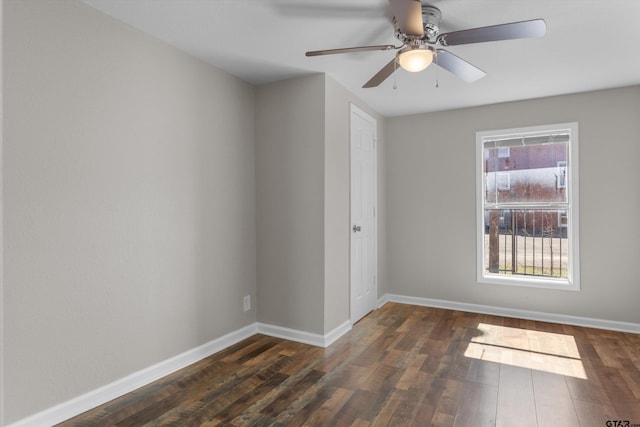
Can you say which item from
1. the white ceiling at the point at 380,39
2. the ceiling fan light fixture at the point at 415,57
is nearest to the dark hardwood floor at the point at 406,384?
the ceiling fan light fixture at the point at 415,57

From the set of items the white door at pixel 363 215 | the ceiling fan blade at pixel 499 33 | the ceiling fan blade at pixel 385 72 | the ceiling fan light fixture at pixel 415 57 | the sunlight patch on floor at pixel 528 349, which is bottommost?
the sunlight patch on floor at pixel 528 349

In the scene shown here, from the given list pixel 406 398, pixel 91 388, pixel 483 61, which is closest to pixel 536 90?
pixel 483 61

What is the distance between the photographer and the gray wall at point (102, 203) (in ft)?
6.79

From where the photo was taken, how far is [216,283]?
3307 millimetres

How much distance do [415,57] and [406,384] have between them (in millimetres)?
2162

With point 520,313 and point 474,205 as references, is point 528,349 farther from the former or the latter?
point 474,205

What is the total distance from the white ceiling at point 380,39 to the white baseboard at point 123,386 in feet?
7.79

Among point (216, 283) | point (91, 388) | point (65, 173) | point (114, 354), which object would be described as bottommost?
point (91, 388)

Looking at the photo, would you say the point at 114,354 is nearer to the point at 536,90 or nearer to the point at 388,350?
the point at 388,350

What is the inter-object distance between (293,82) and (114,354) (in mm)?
2618

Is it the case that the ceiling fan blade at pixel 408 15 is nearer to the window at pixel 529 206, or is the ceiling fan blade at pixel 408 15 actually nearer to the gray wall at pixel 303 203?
the gray wall at pixel 303 203

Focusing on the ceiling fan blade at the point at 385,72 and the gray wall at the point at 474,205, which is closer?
the ceiling fan blade at the point at 385,72

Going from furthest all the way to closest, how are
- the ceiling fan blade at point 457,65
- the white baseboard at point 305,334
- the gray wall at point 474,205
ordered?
the gray wall at point 474,205 → the white baseboard at point 305,334 → the ceiling fan blade at point 457,65

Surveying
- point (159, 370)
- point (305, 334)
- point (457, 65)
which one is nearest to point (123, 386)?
point (159, 370)
